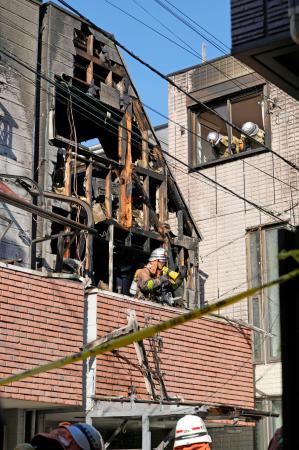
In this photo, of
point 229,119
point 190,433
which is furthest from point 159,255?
point 190,433

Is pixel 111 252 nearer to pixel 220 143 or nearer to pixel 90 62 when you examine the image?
pixel 90 62

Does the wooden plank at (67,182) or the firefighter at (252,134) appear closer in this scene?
the wooden plank at (67,182)

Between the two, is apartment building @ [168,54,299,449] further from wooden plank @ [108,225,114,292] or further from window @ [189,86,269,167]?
wooden plank @ [108,225,114,292]

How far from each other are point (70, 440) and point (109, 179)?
12.1 m

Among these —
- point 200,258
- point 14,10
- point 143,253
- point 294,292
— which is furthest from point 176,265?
point 294,292

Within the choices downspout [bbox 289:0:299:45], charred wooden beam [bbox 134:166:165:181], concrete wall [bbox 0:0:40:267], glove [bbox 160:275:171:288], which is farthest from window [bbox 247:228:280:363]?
downspout [bbox 289:0:299:45]

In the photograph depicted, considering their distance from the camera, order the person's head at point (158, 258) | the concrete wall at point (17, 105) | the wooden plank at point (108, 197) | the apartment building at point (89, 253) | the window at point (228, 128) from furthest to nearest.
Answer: the window at point (228, 128) < the wooden plank at point (108, 197) < the person's head at point (158, 258) < the concrete wall at point (17, 105) < the apartment building at point (89, 253)

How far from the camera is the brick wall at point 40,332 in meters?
12.3

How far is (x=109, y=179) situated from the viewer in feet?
54.9

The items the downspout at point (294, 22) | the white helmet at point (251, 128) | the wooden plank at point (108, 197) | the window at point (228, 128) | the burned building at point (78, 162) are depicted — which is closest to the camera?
the downspout at point (294, 22)

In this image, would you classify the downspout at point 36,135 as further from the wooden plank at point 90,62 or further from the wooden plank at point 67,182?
the wooden plank at point 90,62

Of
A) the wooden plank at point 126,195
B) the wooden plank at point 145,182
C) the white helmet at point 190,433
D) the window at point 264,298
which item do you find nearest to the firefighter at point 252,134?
the window at point 264,298

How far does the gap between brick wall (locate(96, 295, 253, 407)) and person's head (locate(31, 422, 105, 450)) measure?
8596 millimetres

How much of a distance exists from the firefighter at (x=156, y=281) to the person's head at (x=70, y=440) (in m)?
10.6
